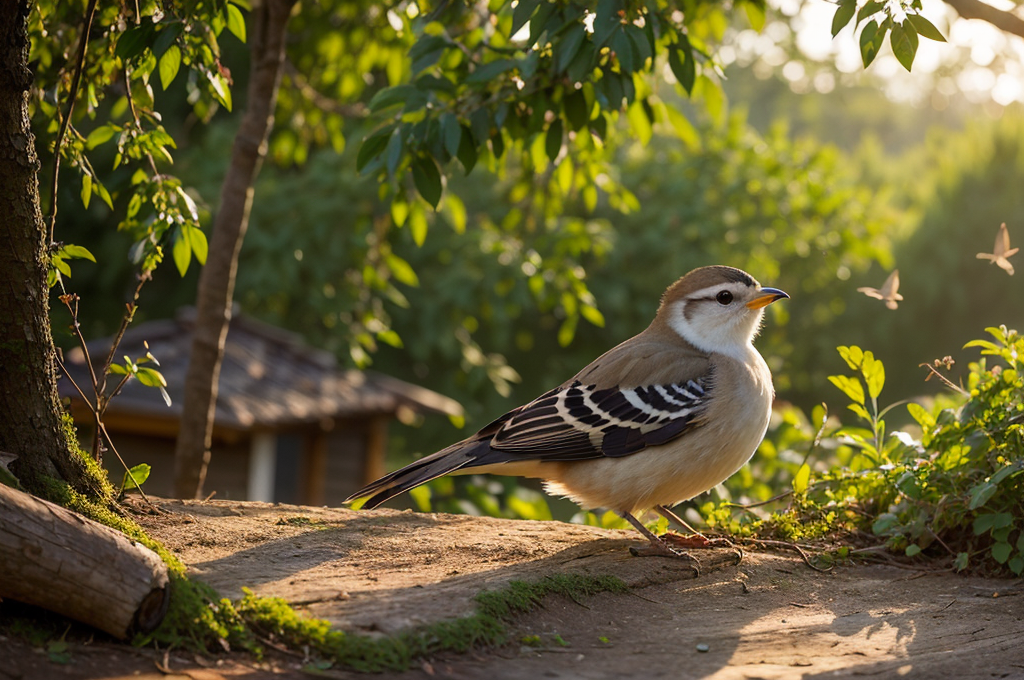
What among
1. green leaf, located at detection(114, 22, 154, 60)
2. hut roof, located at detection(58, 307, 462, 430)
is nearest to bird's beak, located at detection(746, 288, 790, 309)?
green leaf, located at detection(114, 22, 154, 60)

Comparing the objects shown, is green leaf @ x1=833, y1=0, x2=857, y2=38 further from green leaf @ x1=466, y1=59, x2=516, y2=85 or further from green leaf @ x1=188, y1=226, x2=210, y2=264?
green leaf @ x1=188, y1=226, x2=210, y2=264

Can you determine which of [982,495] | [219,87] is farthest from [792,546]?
[219,87]

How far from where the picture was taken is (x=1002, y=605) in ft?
13.5

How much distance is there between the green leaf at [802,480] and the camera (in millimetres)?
5168

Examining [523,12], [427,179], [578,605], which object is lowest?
[578,605]

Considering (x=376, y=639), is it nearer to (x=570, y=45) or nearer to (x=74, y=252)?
(x=74, y=252)

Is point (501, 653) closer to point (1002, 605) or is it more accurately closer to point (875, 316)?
point (1002, 605)

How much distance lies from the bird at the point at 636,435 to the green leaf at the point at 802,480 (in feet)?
1.53

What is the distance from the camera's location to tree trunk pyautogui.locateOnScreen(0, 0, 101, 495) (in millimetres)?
3574

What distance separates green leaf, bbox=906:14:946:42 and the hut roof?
23.7 ft

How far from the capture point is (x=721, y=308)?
17.3 ft

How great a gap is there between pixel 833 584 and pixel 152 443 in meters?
9.71

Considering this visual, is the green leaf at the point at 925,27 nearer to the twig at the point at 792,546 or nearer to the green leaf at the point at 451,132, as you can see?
the green leaf at the point at 451,132

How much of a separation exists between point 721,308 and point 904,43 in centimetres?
195
